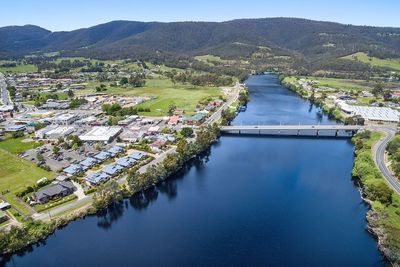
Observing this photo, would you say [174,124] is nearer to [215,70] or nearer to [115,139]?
[115,139]

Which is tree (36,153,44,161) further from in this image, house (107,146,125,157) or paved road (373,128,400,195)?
paved road (373,128,400,195)

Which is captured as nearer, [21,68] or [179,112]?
[179,112]

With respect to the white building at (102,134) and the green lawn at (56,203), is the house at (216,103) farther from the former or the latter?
the green lawn at (56,203)

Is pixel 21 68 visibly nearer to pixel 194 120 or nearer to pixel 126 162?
pixel 194 120

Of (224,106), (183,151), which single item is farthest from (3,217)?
(224,106)

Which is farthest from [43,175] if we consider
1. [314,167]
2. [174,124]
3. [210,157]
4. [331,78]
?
[331,78]

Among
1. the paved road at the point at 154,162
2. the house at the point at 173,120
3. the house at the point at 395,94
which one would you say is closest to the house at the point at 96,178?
the paved road at the point at 154,162

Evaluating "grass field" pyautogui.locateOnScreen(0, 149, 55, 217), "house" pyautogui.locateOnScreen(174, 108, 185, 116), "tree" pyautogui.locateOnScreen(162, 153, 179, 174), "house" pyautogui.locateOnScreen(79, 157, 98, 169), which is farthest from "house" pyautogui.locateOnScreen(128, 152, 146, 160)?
"house" pyautogui.locateOnScreen(174, 108, 185, 116)
